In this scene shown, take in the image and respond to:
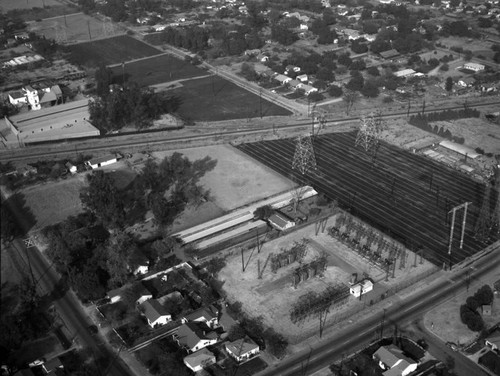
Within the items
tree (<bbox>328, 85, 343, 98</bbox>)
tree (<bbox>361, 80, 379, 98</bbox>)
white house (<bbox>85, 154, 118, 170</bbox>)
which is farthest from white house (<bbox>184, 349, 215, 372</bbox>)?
tree (<bbox>361, 80, 379, 98</bbox>)

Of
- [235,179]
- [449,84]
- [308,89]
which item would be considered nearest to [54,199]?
[235,179]

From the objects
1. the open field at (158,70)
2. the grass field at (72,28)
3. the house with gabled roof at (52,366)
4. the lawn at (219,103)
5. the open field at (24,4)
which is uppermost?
the house with gabled roof at (52,366)

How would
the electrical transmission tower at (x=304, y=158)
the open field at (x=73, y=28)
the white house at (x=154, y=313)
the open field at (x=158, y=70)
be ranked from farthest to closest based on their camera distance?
the open field at (x=73, y=28), the open field at (x=158, y=70), the electrical transmission tower at (x=304, y=158), the white house at (x=154, y=313)

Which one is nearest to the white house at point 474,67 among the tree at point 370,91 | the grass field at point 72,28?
the tree at point 370,91

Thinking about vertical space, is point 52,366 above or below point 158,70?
above

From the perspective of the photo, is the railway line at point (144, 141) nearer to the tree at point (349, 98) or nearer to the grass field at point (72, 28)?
the tree at point (349, 98)

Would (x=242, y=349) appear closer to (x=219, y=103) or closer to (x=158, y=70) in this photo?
(x=219, y=103)

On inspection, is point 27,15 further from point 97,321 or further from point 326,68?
point 97,321
